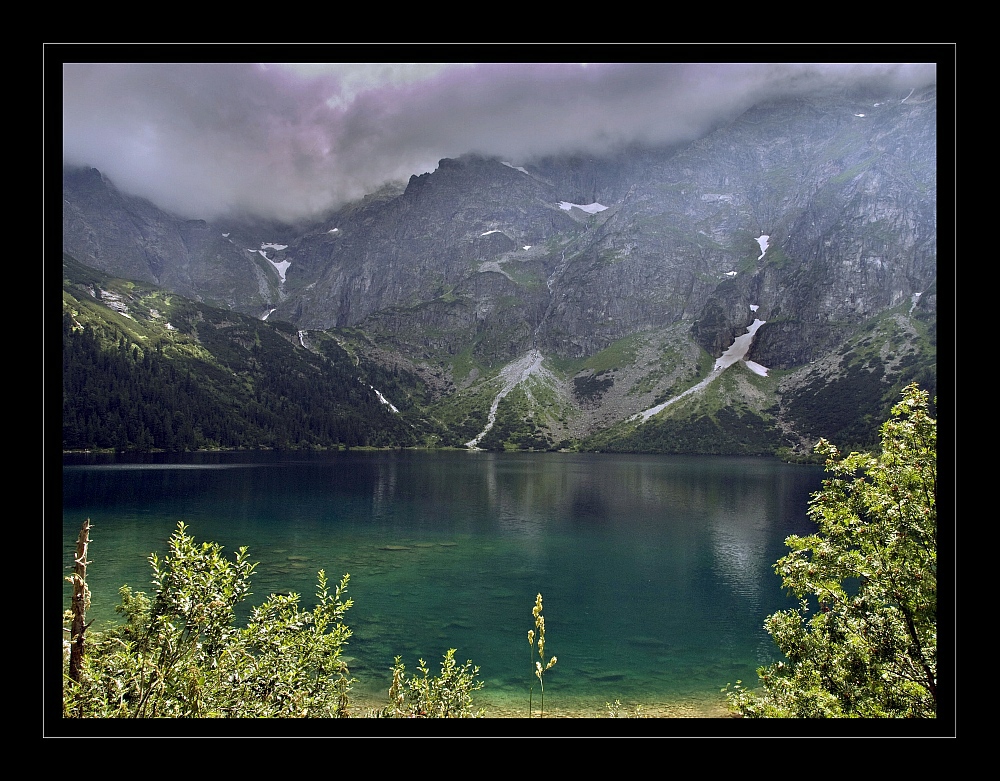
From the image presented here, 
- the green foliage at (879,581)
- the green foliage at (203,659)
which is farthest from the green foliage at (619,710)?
the green foliage at (203,659)

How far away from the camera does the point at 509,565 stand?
41.6 m

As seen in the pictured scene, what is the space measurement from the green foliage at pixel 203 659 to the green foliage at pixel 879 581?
644cm

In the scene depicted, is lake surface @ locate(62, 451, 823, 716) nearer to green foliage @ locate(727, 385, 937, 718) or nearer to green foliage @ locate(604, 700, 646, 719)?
green foliage @ locate(604, 700, 646, 719)

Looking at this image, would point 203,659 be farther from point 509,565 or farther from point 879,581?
point 509,565

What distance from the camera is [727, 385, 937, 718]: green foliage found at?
6.59 meters

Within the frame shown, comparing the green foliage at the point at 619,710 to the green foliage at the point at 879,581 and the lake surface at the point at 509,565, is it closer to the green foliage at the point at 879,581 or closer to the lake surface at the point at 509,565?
the lake surface at the point at 509,565

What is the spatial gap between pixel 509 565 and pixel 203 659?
37.3m

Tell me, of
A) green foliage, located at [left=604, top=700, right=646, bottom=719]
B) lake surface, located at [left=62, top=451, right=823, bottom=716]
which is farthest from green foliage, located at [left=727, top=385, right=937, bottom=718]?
lake surface, located at [left=62, top=451, right=823, bottom=716]

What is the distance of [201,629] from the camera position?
5.90m
